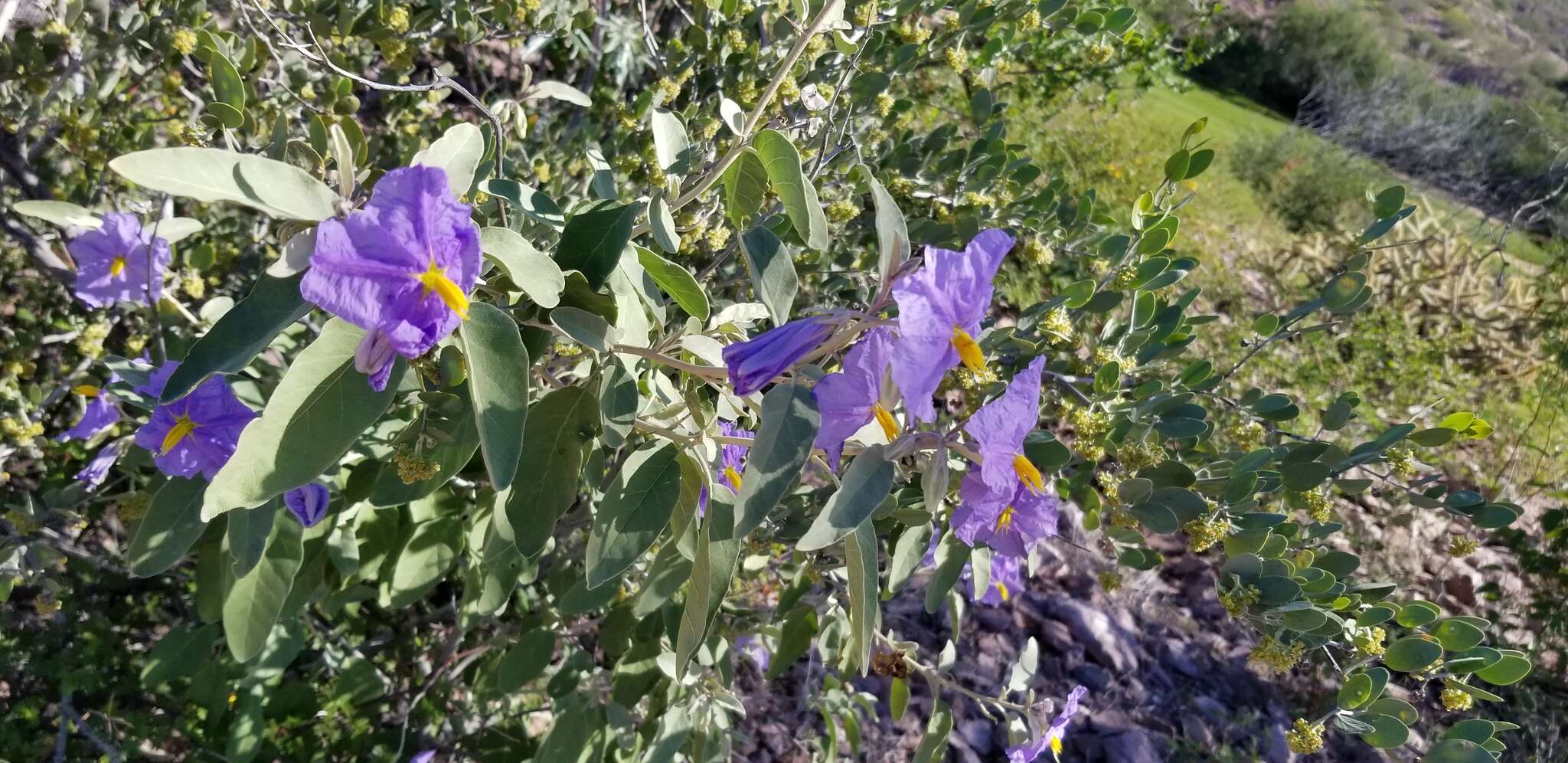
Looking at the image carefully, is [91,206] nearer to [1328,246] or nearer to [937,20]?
[937,20]

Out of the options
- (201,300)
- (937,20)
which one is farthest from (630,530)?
(937,20)

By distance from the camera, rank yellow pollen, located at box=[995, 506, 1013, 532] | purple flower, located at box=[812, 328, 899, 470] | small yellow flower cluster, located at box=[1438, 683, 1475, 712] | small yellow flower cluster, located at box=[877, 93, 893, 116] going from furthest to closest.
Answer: small yellow flower cluster, located at box=[877, 93, 893, 116] < small yellow flower cluster, located at box=[1438, 683, 1475, 712] < yellow pollen, located at box=[995, 506, 1013, 532] < purple flower, located at box=[812, 328, 899, 470]

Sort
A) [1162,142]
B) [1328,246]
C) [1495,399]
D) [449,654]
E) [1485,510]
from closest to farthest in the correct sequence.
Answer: [1485,510], [449,654], [1495,399], [1328,246], [1162,142]

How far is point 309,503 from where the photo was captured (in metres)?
1.26

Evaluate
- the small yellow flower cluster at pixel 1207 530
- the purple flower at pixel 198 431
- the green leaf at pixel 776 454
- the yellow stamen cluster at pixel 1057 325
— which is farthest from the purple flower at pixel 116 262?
the small yellow flower cluster at pixel 1207 530

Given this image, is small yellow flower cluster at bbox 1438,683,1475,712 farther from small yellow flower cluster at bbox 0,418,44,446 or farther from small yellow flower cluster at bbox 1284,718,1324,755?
small yellow flower cluster at bbox 0,418,44,446

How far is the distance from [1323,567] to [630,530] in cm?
118

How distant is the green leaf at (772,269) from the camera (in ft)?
3.02

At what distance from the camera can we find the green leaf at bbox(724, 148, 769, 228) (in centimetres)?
102

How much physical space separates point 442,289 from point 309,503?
2.25ft

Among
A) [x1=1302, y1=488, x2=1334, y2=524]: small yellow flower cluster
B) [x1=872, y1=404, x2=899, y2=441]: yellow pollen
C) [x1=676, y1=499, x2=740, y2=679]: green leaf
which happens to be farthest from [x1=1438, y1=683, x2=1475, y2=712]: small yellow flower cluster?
[x1=676, y1=499, x2=740, y2=679]: green leaf

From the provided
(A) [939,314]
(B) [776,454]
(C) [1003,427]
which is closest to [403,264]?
(B) [776,454]

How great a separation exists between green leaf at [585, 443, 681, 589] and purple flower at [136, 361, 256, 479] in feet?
1.92

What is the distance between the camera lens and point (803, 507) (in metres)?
1.51
